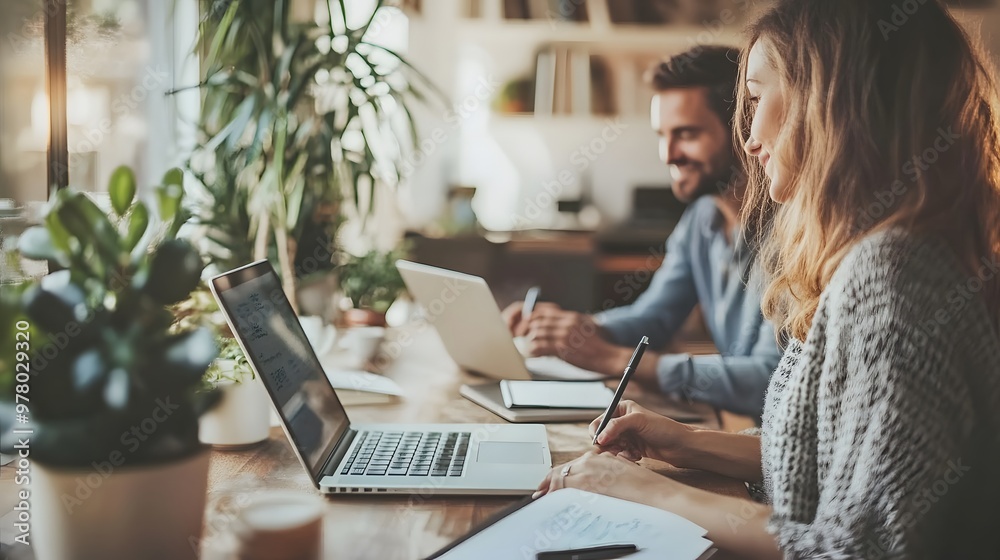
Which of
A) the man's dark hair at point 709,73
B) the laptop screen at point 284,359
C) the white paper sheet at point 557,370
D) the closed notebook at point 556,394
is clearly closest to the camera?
the laptop screen at point 284,359

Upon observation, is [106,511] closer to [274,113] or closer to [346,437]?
[346,437]

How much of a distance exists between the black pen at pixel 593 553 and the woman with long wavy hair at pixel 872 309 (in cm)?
12

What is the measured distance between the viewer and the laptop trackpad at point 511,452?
1052mm

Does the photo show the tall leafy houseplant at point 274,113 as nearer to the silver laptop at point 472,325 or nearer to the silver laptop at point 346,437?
the silver laptop at point 472,325

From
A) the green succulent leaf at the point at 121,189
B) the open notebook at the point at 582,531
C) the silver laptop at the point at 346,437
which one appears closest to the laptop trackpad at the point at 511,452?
the silver laptop at the point at 346,437

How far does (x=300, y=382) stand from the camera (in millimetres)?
1035

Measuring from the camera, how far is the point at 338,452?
3.49 ft

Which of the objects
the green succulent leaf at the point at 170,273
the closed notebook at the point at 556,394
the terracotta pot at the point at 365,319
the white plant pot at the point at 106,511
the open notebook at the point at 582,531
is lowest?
the terracotta pot at the point at 365,319

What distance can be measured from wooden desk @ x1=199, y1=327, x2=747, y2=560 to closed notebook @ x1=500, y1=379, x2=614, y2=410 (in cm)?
6

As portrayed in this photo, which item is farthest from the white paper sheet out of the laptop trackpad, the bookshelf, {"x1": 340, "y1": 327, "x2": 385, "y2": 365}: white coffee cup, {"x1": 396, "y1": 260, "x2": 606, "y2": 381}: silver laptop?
the bookshelf

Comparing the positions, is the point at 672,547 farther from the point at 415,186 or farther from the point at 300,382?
the point at 415,186

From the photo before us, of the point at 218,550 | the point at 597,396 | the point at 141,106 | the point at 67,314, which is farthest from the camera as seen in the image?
the point at 141,106

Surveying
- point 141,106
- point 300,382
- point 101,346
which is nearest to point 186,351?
point 101,346

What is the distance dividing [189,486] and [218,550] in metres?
0.11
